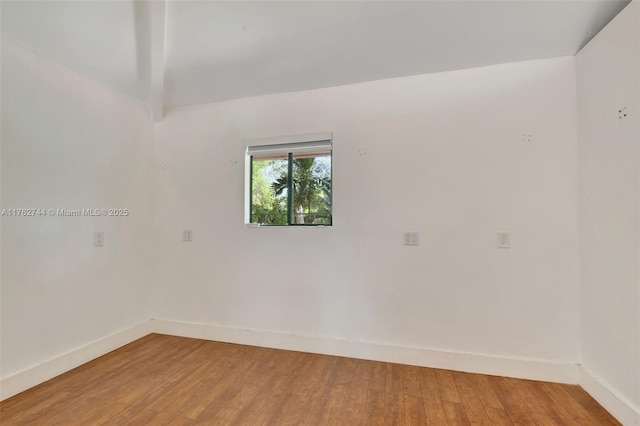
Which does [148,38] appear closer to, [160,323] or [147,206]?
[147,206]

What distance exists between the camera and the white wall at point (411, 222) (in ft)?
7.30

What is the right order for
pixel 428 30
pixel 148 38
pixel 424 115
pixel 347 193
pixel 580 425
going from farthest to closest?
pixel 347 193
pixel 424 115
pixel 148 38
pixel 428 30
pixel 580 425

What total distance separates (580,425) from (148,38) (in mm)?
3764

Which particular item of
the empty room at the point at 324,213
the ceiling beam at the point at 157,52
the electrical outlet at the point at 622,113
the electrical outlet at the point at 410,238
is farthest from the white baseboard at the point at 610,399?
the ceiling beam at the point at 157,52

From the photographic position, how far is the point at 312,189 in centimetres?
288

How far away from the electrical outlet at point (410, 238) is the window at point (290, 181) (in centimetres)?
70

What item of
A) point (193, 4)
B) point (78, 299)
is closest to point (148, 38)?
point (193, 4)

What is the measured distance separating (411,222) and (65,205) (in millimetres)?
2816

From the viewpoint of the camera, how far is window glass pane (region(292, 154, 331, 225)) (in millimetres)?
2822

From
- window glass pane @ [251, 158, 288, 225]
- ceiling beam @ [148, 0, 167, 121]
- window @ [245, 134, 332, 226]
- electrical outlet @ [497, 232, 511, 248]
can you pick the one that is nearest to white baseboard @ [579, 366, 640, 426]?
electrical outlet @ [497, 232, 511, 248]

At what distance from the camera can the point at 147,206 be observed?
3160 mm

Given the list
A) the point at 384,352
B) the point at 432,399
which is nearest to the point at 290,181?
the point at 384,352

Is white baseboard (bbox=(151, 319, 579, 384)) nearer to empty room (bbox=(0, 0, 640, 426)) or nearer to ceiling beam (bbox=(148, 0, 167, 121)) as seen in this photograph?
empty room (bbox=(0, 0, 640, 426))

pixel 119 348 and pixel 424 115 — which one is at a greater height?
pixel 424 115
